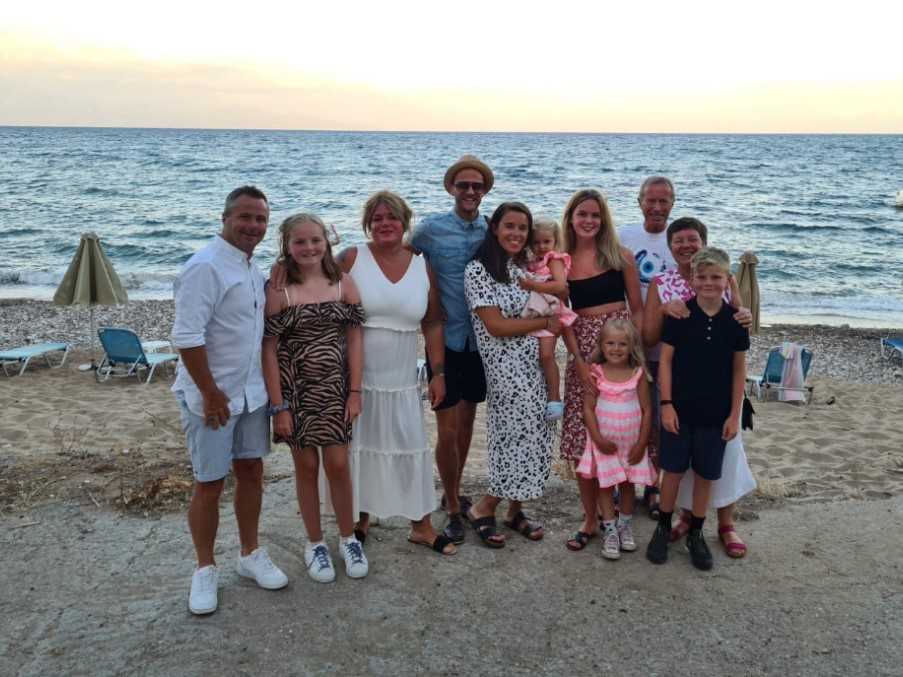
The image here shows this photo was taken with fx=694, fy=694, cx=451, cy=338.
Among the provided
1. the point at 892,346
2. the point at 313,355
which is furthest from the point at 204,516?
the point at 892,346

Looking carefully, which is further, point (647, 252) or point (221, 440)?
point (647, 252)

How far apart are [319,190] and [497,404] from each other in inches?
1396

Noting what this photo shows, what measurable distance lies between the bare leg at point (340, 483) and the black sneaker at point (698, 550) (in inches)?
72.2

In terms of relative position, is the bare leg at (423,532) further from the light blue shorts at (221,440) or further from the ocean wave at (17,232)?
the ocean wave at (17,232)

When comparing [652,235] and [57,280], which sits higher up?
[652,235]

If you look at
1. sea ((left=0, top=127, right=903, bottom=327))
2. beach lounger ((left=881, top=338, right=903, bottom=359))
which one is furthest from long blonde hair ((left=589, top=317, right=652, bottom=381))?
beach lounger ((left=881, top=338, right=903, bottom=359))

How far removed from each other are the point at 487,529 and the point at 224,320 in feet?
6.36

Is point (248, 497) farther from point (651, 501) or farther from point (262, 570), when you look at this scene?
point (651, 501)

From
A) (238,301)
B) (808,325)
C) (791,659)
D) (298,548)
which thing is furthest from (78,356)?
(808,325)

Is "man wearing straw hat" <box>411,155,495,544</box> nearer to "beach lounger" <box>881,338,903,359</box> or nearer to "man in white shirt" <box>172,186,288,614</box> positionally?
"man in white shirt" <box>172,186,288,614</box>

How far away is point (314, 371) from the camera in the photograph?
11.0ft

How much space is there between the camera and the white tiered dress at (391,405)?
355 cm

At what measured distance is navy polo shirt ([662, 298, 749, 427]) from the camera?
3.57 meters

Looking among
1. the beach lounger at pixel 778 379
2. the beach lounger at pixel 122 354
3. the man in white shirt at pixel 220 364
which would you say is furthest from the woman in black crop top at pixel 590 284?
the beach lounger at pixel 122 354
